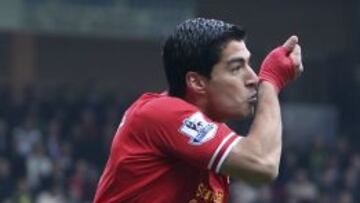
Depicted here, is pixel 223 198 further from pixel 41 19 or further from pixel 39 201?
pixel 41 19

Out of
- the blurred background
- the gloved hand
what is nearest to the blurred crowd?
the blurred background

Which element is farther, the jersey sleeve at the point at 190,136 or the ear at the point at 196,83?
the ear at the point at 196,83

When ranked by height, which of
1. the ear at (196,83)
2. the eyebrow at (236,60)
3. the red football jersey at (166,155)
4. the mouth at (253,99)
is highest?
the eyebrow at (236,60)

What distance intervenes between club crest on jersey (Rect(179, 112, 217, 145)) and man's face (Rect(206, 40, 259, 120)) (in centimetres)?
12

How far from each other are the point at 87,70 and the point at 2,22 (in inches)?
104

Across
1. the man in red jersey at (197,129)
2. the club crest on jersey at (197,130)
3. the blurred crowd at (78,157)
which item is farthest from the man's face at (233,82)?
the blurred crowd at (78,157)

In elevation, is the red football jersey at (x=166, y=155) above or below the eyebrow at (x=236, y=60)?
below

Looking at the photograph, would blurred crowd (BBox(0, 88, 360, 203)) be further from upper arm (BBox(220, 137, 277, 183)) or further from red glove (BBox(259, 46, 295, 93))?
upper arm (BBox(220, 137, 277, 183))

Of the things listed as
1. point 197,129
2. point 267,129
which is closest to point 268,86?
point 267,129

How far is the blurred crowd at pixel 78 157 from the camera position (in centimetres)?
1585

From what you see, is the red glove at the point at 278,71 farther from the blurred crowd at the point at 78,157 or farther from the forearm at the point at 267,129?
the blurred crowd at the point at 78,157

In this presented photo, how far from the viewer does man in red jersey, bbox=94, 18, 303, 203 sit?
3881 mm

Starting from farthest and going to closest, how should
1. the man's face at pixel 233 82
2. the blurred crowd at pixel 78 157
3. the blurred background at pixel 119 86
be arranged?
the blurred background at pixel 119 86 < the blurred crowd at pixel 78 157 < the man's face at pixel 233 82

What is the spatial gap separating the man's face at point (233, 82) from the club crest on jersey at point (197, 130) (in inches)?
4.5
